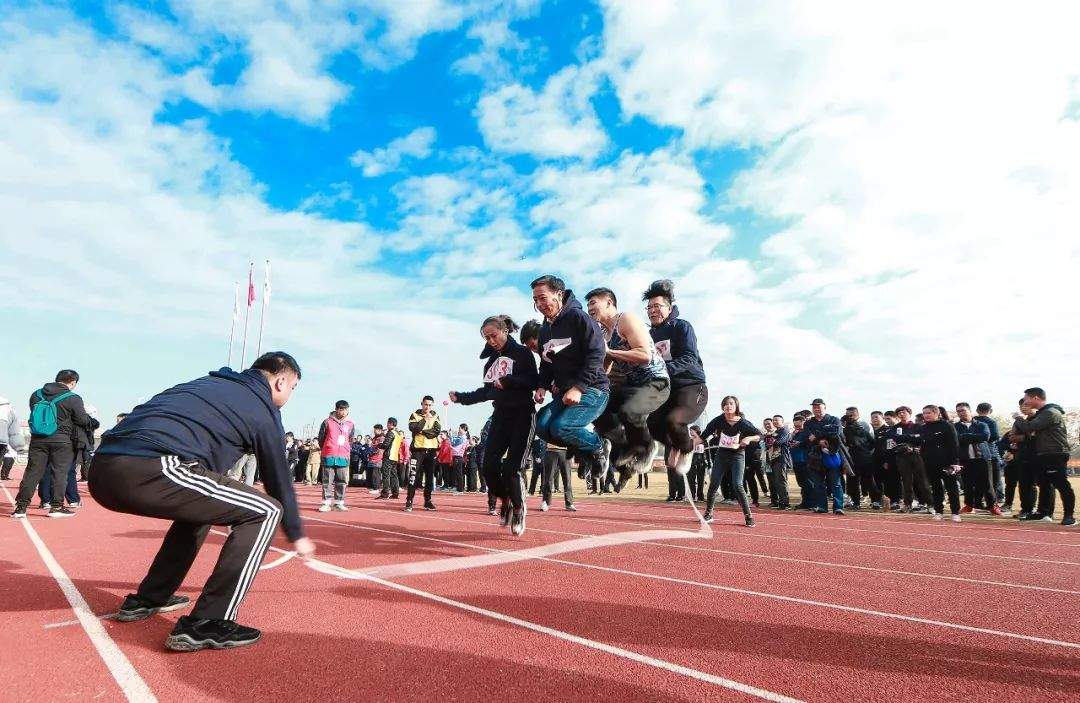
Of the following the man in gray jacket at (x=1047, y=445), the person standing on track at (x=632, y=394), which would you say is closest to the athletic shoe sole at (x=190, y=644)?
the person standing on track at (x=632, y=394)

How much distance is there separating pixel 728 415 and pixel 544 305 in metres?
5.06

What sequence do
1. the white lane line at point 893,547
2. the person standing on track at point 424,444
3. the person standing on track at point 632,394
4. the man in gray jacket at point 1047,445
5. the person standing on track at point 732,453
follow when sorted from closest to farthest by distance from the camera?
the person standing on track at point 632,394
the white lane line at point 893,547
the person standing on track at point 732,453
the man in gray jacket at point 1047,445
the person standing on track at point 424,444

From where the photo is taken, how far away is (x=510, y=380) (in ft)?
20.6

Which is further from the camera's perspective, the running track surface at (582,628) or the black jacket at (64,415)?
the black jacket at (64,415)

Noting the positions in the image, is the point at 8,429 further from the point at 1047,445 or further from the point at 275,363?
the point at 1047,445

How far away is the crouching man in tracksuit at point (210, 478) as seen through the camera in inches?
120

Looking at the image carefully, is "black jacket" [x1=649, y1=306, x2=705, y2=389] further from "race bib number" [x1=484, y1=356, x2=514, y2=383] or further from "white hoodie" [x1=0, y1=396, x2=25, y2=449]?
"white hoodie" [x1=0, y1=396, x2=25, y2=449]

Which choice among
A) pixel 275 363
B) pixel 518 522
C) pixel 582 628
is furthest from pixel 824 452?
pixel 275 363

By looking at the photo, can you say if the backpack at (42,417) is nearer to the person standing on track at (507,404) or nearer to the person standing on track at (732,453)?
the person standing on track at (507,404)

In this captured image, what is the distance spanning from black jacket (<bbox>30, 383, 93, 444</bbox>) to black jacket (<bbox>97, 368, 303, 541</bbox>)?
7280mm

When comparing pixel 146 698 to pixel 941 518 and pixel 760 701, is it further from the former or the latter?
pixel 941 518

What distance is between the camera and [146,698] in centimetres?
247

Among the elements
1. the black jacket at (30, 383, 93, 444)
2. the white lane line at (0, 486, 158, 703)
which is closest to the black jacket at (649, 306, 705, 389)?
the white lane line at (0, 486, 158, 703)

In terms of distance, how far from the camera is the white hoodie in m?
9.83
